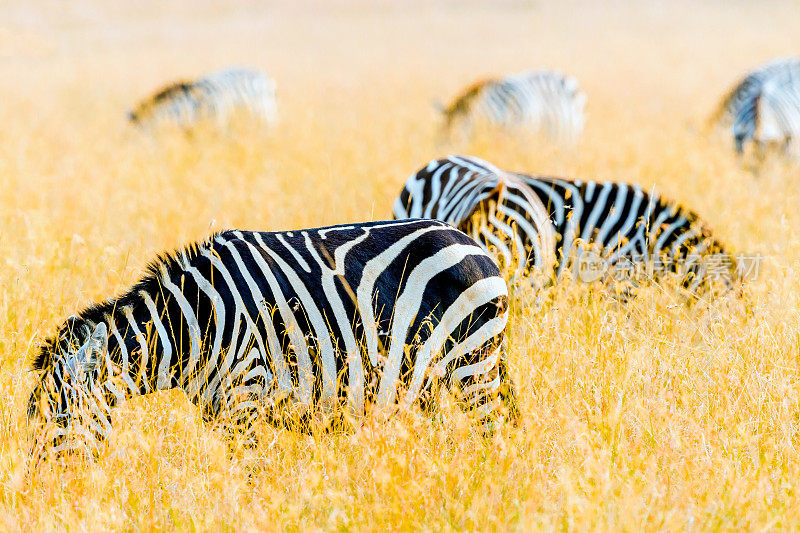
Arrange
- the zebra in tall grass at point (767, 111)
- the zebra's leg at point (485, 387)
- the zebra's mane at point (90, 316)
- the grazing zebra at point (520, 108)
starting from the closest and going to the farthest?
the zebra's mane at point (90, 316), the zebra's leg at point (485, 387), the zebra in tall grass at point (767, 111), the grazing zebra at point (520, 108)

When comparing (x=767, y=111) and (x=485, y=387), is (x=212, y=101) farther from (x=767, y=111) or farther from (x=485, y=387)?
(x=485, y=387)

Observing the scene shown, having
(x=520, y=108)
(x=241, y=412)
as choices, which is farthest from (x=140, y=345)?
(x=520, y=108)

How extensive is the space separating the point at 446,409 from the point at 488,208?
6.38ft

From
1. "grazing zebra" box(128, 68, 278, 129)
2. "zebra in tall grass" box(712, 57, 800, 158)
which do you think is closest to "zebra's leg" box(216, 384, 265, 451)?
"zebra in tall grass" box(712, 57, 800, 158)

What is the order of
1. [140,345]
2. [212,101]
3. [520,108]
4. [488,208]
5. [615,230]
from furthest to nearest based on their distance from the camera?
[212,101], [520,108], [615,230], [488,208], [140,345]

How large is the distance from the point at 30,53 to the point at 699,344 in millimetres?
28512

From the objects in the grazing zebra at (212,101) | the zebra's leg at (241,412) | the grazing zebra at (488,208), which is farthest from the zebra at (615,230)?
the grazing zebra at (212,101)

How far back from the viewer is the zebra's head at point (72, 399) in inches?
106

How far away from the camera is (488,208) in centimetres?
461

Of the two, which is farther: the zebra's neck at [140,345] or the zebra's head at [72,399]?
the zebra's neck at [140,345]

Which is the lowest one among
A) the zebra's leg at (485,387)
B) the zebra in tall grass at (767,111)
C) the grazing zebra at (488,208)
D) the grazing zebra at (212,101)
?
the zebra's leg at (485,387)

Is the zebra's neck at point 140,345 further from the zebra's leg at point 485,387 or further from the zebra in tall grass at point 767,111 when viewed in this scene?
the zebra in tall grass at point 767,111

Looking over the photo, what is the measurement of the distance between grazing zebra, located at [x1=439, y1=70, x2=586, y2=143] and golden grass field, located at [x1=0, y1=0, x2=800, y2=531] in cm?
39

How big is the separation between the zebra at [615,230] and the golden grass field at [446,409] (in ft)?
0.86
